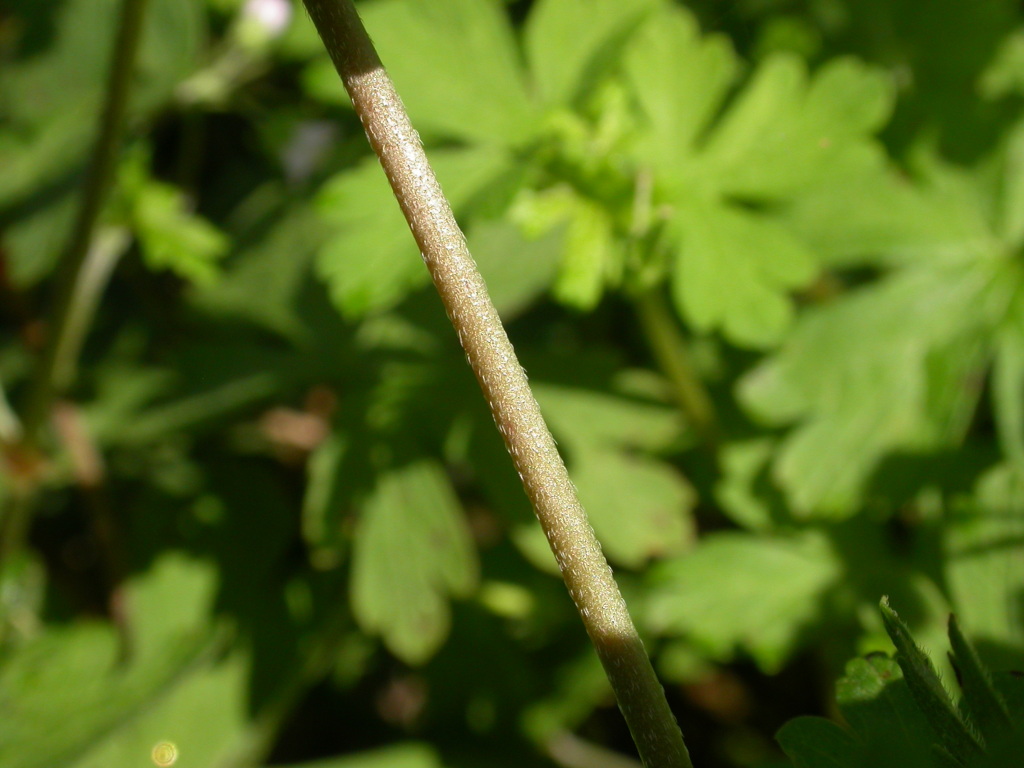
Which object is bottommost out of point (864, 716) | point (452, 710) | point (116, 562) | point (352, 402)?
point (452, 710)

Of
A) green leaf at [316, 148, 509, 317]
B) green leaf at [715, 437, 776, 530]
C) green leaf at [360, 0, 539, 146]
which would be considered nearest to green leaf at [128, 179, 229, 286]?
green leaf at [316, 148, 509, 317]

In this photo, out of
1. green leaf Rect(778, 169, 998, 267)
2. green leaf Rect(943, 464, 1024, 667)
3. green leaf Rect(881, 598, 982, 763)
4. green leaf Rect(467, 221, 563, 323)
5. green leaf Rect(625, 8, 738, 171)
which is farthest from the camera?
green leaf Rect(467, 221, 563, 323)

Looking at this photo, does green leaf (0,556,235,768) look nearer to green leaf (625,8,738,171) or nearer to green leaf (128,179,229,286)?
green leaf (128,179,229,286)

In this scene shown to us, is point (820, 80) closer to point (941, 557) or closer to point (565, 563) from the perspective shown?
point (941, 557)

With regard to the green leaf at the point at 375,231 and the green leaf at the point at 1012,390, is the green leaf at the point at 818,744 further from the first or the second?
the green leaf at the point at 1012,390

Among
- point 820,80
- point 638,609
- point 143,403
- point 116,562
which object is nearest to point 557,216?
point 820,80
